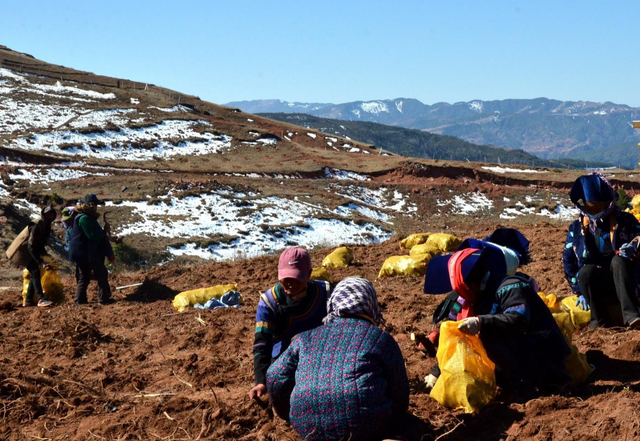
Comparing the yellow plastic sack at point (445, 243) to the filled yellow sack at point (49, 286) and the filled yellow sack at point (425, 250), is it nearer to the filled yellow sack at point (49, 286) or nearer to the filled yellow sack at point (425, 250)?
the filled yellow sack at point (425, 250)

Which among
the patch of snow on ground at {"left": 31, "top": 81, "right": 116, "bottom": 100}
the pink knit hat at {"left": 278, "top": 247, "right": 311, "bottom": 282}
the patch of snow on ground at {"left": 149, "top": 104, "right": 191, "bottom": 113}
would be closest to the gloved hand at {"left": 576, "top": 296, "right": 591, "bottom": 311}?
the pink knit hat at {"left": 278, "top": 247, "right": 311, "bottom": 282}

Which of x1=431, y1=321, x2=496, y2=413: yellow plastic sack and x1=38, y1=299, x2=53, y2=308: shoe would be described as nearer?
x1=431, y1=321, x2=496, y2=413: yellow plastic sack

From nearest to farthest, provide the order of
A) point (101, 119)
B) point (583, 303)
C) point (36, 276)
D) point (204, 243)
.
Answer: point (583, 303) → point (36, 276) → point (204, 243) → point (101, 119)

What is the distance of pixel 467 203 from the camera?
3453cm

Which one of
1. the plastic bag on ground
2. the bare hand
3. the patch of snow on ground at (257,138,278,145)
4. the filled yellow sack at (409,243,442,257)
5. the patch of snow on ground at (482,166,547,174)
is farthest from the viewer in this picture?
the patch of snow on ground at (257,138,278,145)

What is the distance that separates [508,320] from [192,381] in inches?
111

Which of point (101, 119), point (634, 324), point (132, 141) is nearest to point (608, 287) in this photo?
point (634, 324)

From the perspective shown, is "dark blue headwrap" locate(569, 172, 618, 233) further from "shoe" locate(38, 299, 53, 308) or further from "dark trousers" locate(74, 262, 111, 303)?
"shoe" locate(38, 299, 53, 308)

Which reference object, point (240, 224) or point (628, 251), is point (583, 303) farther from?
point (240, 224)

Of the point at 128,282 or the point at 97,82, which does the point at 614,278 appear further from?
the point at 97,82

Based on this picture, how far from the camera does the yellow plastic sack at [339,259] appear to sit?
10258 millimetres

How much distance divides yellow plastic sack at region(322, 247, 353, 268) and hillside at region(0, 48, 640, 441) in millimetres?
203

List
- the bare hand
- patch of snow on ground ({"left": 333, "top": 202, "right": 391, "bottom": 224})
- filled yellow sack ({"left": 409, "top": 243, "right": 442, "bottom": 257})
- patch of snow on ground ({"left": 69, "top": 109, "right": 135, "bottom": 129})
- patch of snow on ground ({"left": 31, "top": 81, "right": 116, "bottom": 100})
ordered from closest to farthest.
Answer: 1. the bare hand
2. filled yellow sack ({"left": 409, "top": 243, "right": 442, "bottom": 257})
3. patch of snow on ground ({"left": 333, "top": 202, "right": 391, "bottom": 224})
4. patch of snow on ground ({"left": 69, "top": 109, "right": 135, "bottom": 129})
5. patch of snow on ground ({"left": 31, "top": 81, "right": 116, "bottom": 100})

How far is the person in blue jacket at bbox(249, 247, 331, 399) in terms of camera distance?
3598mm
